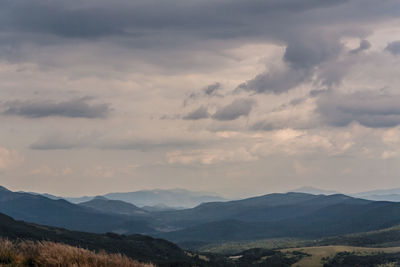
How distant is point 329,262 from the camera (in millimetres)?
134500

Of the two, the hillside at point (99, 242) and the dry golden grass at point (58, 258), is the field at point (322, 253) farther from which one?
the dry golden grass at point (58, 258)

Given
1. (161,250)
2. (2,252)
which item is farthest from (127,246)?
(2,252)

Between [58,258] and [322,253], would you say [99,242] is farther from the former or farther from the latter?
[58,258]

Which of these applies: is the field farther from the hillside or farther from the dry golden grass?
the dry golden grass

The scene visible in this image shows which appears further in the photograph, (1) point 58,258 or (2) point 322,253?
(2) point 322,253

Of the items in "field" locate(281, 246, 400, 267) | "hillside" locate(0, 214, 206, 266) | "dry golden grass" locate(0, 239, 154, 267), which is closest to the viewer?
"dry golden grass" locate(0, 239, 154, 267)

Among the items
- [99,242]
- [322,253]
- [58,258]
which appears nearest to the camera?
[58,258]

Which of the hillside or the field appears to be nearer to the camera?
the field

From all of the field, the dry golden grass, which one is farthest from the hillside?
the dry golden grass

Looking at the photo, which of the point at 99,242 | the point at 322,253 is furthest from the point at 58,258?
the point at 99,242

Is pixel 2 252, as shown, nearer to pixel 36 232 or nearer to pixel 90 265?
Result: pixel 90 265

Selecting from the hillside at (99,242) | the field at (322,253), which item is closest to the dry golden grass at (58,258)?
the hillside at (99,242)

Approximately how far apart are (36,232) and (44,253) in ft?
509

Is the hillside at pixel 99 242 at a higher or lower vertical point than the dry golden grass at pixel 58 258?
lower
